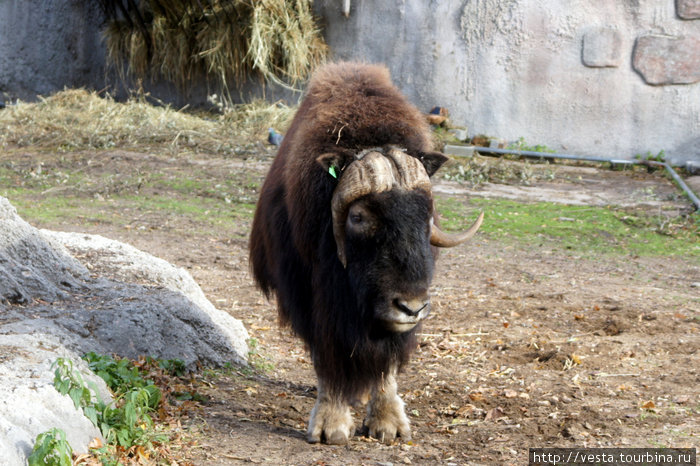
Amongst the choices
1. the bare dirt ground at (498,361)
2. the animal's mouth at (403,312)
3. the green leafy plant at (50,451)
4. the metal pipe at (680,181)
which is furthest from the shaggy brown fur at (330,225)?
the metal pipe at (680,181)

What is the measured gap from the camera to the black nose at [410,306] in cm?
318

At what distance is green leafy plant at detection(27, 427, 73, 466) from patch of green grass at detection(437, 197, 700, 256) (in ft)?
18.5

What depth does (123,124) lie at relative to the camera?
11680 mm

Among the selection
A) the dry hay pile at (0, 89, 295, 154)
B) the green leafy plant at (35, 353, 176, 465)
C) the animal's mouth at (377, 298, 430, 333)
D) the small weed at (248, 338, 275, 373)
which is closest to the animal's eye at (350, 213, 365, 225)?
the animal's mouth at (377, 298, 430, 333)

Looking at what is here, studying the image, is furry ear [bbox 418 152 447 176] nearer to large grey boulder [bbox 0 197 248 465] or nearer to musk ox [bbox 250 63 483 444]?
musk ox [bbox 250 63 483 444]

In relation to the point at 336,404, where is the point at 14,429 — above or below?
above

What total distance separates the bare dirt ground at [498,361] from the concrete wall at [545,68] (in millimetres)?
4426

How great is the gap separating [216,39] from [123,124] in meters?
2.10

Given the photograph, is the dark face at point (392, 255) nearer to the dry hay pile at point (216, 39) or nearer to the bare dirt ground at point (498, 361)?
the bare dirt ground at point (498, 361)

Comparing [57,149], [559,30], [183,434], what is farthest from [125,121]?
[183,434]

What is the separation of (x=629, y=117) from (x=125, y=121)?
756 centimetres

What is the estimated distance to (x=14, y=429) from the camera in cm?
271

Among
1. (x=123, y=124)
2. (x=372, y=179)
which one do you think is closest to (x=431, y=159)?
(x=372, y=179)

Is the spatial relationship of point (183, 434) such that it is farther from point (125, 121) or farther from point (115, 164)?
point (125, 121)
